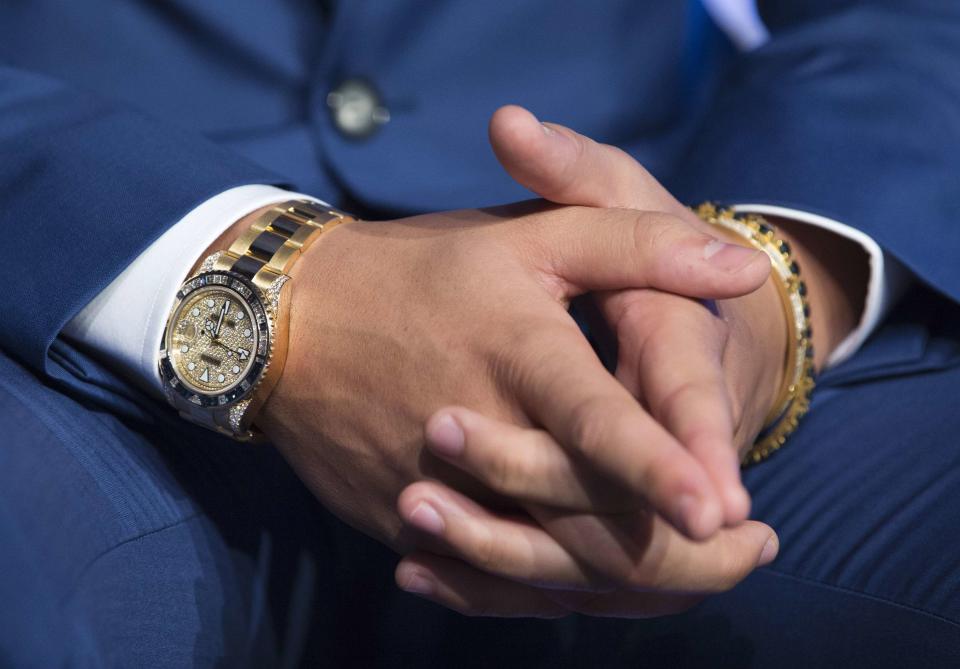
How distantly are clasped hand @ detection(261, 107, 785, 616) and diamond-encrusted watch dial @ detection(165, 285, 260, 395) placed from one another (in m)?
0.03

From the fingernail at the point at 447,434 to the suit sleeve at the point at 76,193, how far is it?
0.30m

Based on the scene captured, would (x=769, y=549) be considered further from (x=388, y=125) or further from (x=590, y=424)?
(x=388, y=125)

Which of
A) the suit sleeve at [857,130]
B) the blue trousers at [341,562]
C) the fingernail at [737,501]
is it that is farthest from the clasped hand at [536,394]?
the suit sleeve at [857,130]

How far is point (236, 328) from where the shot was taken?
25.7 inches

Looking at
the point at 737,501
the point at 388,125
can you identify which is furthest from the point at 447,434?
the point at 388,125

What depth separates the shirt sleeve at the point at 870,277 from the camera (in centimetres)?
83

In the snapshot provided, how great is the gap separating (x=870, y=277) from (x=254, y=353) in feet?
1.90

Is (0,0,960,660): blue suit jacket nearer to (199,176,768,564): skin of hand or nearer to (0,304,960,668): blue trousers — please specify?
(0,304,960,668): blue trousers

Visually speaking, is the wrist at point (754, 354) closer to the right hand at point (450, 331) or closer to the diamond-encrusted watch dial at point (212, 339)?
the right hand at point (450, 331)

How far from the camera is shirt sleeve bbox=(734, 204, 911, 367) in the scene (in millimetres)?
834

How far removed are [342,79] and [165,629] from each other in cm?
54

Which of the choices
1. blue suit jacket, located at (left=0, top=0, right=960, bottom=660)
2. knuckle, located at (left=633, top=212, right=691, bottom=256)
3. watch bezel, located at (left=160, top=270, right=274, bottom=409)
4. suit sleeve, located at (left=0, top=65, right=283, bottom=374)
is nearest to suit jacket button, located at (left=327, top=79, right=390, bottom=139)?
blue suit jacket, located at (left=0, top=0, right=960, bottom=660)

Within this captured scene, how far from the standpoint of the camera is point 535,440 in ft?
1.73

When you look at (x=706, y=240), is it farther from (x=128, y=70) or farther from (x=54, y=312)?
(x=128, y=70)
